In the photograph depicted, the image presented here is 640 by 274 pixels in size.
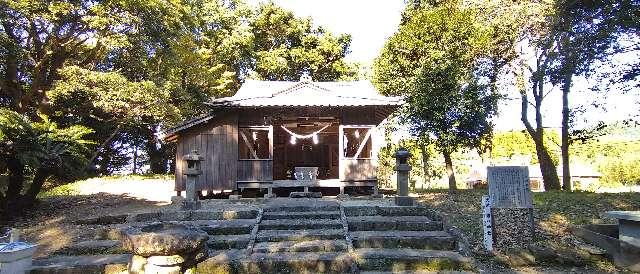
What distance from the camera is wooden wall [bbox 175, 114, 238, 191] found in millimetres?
13133

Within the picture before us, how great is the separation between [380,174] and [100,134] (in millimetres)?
16650

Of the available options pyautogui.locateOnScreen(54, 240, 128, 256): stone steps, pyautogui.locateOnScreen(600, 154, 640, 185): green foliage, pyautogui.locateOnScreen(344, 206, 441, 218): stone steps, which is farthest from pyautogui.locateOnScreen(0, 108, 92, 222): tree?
pyautogui.locateOnScreen(600, 154, 640, 185): green foliage

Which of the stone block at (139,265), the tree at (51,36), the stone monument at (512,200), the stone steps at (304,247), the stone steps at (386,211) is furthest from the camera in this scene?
the tree at (51,36)

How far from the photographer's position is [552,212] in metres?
9.44

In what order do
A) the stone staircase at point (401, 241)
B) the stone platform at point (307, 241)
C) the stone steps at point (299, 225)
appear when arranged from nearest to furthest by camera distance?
the stone platform at point (307, 241), the stone staircase at point (401, 241), the stone steps at point (299, 225)

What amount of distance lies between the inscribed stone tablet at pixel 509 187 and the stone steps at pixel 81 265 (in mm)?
6816

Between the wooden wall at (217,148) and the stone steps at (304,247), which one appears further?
the wooden wall at (217,148)

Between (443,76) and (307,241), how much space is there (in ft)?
40.7

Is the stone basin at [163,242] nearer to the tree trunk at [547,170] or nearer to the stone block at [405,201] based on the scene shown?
the stone block at [405,201]

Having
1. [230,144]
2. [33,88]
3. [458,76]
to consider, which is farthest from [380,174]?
[33,88]

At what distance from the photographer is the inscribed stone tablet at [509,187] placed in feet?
24.2

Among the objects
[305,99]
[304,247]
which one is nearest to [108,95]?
[305,99]

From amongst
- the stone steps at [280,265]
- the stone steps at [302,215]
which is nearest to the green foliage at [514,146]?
the stone steps at [302,215]

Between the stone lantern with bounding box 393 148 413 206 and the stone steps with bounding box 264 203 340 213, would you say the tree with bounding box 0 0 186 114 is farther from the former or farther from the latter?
the stone lantern with bounding box 393 148 413 206
